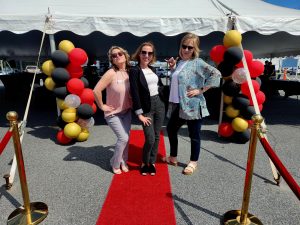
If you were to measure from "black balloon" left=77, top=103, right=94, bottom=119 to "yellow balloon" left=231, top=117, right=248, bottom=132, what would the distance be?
8.53ft

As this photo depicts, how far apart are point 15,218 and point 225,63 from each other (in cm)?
371

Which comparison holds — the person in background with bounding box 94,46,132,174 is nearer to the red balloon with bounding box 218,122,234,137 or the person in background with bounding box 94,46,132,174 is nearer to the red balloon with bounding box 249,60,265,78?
the red balloon with bounding box 218,122,234,137

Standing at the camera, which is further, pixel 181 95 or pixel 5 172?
pixel 5 172

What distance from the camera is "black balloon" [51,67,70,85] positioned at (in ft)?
14.1

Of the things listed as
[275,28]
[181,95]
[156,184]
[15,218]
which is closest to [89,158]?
[156,184]

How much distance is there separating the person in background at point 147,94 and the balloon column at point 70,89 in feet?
5.71

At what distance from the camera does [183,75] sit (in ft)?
10.0

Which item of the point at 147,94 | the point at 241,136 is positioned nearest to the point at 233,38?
the point at 241,136

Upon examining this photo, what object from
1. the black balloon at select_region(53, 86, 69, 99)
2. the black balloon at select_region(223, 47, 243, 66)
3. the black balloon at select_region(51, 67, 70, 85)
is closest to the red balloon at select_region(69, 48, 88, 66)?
the black balloon at select_region(51, 67, 70, 85)

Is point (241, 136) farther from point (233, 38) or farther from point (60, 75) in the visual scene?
point (60, 75)

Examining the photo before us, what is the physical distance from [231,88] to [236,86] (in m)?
0.09

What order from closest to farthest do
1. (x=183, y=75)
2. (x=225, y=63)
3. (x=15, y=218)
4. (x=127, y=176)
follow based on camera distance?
(x=15, y=218)
(x=183, y=75)
(x=127, y=176)
(x=225, y=63)

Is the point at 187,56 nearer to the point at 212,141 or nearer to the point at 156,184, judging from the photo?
the point at 156,184

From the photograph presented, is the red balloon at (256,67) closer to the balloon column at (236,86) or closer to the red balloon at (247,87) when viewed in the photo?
the balloon column at (236,86)
